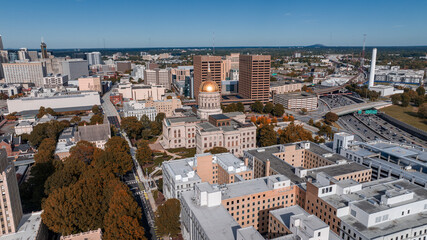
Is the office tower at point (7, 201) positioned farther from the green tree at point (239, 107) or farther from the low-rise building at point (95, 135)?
the green tree at point (239, 107)

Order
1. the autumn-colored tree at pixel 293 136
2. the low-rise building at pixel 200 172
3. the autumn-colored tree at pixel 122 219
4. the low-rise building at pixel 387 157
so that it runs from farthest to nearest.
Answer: the autumn-colored tree at pixel 293 136, the low-rise building at pixel 387 157, the low-rise building at pixel 200 172, the autumn-colored tree at pixel 122 219

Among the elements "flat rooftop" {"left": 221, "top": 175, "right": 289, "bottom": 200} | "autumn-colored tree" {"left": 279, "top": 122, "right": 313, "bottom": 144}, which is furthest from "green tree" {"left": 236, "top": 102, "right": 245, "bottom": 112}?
"flat rooftop" {"left": 221, "top": 175, "right": 289, "bottom": 200}

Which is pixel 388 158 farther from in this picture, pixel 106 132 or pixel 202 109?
pixel 106 132

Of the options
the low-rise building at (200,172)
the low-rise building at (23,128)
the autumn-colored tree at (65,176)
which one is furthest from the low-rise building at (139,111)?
the low-rise building at (200,172)

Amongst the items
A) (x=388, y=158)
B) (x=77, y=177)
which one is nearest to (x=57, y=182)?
(x=77, y=177)

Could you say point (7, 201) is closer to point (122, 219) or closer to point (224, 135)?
point (122, 219)

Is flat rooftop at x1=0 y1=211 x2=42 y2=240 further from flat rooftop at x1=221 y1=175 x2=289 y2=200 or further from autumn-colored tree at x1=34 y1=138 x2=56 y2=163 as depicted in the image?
flat rooftop at x1=221 y1=175 x2=289 y2=200
